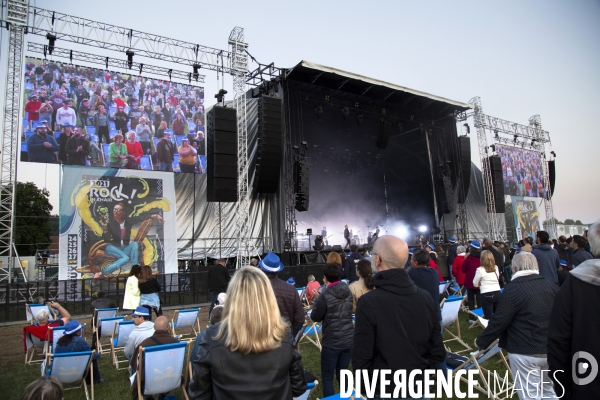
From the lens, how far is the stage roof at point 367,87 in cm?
1640

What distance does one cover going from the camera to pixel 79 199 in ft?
41.5

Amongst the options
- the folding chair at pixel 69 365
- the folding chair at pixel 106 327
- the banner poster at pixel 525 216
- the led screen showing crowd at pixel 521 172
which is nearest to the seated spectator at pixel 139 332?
the folding chair at pixel 69 365

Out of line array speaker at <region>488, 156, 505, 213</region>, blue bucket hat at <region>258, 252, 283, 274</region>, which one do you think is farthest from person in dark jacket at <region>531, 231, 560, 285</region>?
line array speaker at <region>488, 156, 505, 213</region>

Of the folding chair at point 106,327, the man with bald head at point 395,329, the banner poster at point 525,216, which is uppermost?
the banner poster at point 525,216

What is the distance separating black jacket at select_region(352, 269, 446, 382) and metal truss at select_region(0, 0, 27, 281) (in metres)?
12.5

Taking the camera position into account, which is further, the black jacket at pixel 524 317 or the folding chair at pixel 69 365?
the folding chair at pixel 69 365

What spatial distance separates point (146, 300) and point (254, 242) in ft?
36.6

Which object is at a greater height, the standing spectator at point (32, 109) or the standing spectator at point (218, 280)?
the standing spectator at point (32, 109)

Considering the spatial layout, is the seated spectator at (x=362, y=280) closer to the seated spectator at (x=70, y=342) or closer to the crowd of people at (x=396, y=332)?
the crowd of people at (x=396, y=332)

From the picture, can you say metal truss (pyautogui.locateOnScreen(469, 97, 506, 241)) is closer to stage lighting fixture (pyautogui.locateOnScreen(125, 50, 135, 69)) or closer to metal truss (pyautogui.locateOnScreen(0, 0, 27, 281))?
stage lighting fixture (pyautogui.locateOnScreen(125, 50, 135, 69))

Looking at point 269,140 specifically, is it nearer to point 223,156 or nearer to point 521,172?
point 223,156

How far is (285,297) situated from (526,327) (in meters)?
1.83

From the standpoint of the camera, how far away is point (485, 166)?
22.0 metres

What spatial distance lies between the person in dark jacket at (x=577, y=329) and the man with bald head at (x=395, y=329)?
520 mm
